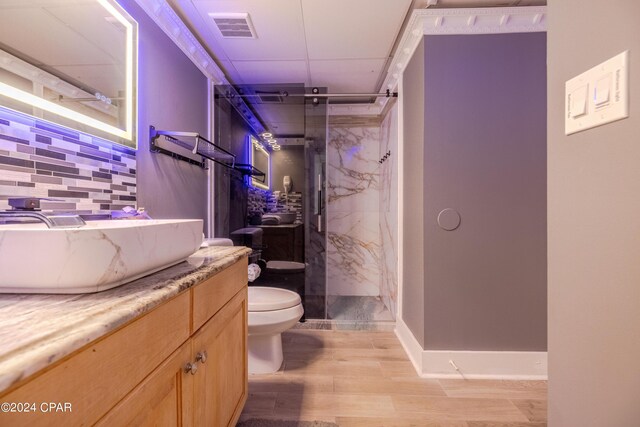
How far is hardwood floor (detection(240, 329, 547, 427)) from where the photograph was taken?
146cm

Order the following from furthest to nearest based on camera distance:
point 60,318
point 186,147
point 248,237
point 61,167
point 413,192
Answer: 1. point 248,237
2. point 413,192
3. point 186,147
4. point 61,167
5. point 60,318

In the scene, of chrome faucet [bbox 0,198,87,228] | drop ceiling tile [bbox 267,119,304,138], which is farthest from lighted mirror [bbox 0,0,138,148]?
drop ceiling tile [bbox 267,119,304,138]

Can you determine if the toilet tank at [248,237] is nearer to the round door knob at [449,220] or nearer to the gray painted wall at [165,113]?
the gray painted wall at [165,113]

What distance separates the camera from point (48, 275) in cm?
55

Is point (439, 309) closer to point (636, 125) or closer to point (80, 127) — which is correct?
point (636, 125)

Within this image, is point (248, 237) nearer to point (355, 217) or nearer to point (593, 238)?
point (355, 217)

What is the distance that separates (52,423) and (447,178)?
1.91 m

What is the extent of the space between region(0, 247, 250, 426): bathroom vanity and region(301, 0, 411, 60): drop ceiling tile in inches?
65.4

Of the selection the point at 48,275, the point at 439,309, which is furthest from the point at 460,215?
the point at 48,275

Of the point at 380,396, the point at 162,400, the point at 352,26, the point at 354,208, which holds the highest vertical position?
the point at 352,26

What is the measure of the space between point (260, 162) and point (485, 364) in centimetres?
248

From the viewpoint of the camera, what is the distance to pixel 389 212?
9.50 ft

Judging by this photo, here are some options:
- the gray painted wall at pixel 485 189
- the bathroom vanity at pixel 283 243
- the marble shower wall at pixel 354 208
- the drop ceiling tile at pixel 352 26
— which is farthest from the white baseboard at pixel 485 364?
the drop ceiling tile at pixel 352 26

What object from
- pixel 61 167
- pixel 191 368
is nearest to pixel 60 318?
pixel 191 368
